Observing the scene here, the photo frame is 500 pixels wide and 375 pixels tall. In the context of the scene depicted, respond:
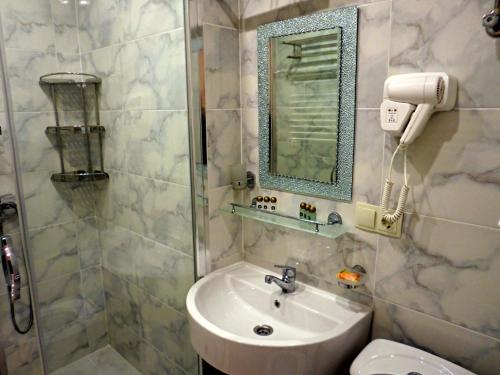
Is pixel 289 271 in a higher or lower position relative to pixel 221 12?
lower

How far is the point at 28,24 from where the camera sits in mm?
1617

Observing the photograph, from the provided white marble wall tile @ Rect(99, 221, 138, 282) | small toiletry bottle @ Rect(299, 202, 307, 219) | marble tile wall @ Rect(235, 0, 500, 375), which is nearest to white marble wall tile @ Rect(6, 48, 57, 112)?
white marble wall tile @ Rect(99, 221, 138, 282)

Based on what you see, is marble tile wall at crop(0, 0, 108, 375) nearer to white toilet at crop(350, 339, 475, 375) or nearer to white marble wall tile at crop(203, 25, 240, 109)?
white marble wall tile at crop(203, 25, 240, 109)

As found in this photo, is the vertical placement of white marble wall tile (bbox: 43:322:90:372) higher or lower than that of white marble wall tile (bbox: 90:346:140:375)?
higher


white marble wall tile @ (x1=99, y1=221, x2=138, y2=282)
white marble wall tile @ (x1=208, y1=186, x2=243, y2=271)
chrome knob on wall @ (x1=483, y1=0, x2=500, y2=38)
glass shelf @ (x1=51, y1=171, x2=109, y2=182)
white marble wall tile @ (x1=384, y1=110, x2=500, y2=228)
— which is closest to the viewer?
chrome knob on wall @ (x1=483, y1=0, x2=500, y2=38)

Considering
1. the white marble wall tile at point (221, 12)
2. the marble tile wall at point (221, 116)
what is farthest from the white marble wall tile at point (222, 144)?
the white marble wall tile at point (221, 12)

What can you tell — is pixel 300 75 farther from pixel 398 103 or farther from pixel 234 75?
pixel 398 103

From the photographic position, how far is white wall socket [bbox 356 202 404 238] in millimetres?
1188

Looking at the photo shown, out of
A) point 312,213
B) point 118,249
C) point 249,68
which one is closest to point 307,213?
point 312,213

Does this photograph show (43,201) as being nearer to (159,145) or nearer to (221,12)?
(159,145)

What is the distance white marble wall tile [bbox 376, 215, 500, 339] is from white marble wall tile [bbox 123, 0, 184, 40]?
1152 mm

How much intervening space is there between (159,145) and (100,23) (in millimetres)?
676

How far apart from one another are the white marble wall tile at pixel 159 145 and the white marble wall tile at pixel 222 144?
11 cm

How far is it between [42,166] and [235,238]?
97 cm
